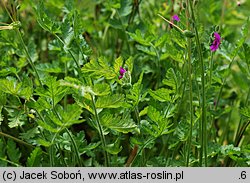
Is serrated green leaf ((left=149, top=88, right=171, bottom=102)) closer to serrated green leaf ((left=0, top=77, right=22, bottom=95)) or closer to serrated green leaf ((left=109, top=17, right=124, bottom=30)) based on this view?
serrated green leaf ((left=0, top=77, right=22, bottom=95))

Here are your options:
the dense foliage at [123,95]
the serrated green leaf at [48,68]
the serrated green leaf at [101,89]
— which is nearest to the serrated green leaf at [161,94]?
the dense foliage at [123,95]

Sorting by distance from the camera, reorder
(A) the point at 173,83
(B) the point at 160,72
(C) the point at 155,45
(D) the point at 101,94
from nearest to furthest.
Answer: (D) the point at 101,94
(A) the point at 173,83
(C) the point at 155,45
(B) the point at 160,72

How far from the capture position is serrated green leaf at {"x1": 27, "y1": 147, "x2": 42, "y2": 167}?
86 centimetres

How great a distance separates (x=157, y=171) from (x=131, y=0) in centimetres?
41

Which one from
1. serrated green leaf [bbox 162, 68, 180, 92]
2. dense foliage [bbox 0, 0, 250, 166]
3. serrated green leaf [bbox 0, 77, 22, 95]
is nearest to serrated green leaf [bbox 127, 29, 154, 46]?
dense foliage [bbox 0, 0, 250, 166]

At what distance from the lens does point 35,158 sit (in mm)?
862

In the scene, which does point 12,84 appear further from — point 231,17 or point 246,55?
point 231,17

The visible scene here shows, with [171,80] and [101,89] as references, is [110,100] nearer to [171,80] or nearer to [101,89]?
[101,89]

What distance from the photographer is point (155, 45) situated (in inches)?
39.1

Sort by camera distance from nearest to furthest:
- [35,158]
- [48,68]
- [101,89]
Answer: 1. [101,89]
2. [35,158]
3. [48,68]

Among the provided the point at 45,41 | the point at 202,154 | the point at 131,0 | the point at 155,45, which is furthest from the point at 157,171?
the point at 45,41

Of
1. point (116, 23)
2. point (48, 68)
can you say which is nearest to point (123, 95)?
point (48, 68)

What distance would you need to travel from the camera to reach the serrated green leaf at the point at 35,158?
2.81ft

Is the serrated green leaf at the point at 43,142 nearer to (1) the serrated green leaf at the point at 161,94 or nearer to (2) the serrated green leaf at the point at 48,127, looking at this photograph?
(2) the serrated green leaf at the point at 48,127
